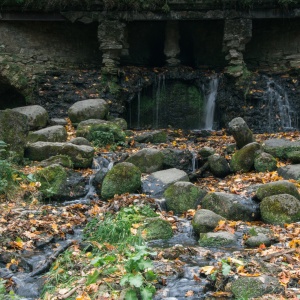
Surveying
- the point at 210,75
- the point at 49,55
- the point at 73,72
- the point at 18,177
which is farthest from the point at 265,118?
the point at 18,177

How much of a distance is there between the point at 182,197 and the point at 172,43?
819 centimetres

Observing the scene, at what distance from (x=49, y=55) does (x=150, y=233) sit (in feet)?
31.9

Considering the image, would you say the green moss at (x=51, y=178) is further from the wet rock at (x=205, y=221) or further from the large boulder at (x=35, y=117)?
the large boulder at (x=35, y=117)

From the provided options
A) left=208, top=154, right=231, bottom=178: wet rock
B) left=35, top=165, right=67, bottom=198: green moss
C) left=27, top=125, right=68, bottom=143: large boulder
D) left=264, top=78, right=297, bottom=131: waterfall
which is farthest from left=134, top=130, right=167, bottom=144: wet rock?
left=264, top=78, right=297, bottom=131: waterfall

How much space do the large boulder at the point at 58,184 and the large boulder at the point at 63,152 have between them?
0.83m

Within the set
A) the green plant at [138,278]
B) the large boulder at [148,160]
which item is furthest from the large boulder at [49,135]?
the green plant at [138,278]

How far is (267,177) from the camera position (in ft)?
27.6

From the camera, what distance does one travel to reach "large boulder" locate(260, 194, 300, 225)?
6.48m

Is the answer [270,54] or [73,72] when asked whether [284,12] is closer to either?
[270,54]

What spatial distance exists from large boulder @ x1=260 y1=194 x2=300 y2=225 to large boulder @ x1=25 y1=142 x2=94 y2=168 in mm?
3745

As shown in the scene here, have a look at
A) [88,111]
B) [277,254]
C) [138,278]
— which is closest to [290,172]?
[277,254]

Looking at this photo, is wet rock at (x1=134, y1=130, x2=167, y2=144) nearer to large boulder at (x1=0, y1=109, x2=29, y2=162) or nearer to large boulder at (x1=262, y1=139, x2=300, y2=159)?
large boulder at (x1=262, y1=139, x2=300, y2=159)

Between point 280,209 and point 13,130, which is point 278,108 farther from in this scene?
point 13,130

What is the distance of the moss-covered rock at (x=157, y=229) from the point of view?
593 centimetres
